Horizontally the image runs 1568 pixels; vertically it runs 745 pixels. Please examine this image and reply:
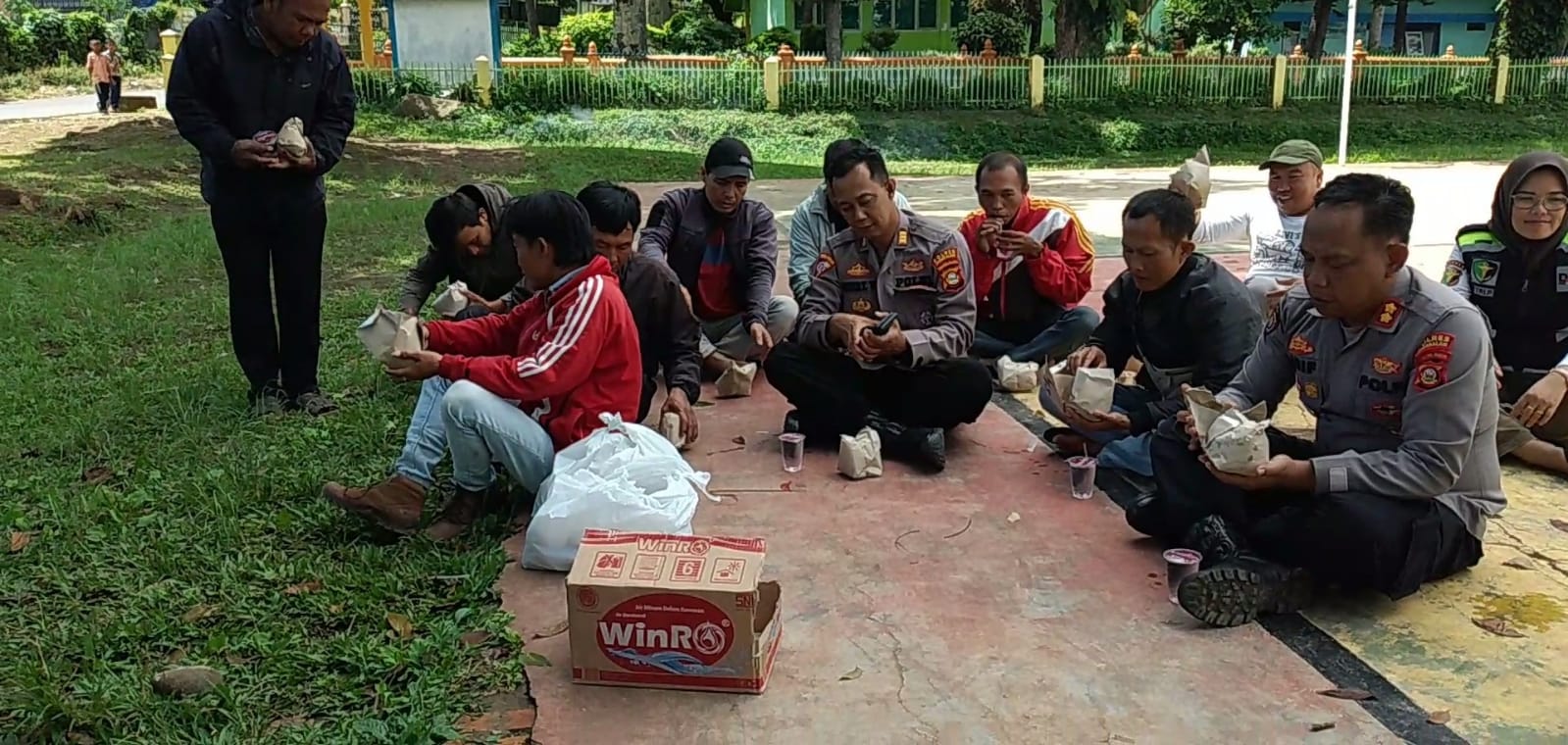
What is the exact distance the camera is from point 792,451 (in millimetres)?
4230

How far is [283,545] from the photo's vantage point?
3566 millimetres

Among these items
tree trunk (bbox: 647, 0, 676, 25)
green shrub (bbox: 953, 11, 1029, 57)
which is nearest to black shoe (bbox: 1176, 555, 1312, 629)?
green shrub (bbox: 953, 11, 1029, 57)

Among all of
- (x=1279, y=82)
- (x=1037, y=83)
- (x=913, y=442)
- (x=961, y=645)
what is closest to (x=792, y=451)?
(x=913, y=442)

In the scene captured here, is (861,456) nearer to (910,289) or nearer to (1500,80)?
(910,289)

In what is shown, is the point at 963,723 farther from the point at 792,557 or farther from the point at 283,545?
the point at 283,545

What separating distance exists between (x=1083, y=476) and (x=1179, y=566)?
80 cm

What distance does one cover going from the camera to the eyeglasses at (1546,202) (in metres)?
3.93

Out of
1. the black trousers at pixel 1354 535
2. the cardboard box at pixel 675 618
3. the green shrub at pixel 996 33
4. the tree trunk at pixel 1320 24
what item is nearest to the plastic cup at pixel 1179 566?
the black trousers at pixel 1354 535

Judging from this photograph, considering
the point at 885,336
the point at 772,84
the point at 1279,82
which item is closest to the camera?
the point at 885,336

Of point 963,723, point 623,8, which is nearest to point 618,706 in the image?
point 963,723

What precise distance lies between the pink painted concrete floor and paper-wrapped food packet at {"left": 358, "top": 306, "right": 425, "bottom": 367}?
0.65 m

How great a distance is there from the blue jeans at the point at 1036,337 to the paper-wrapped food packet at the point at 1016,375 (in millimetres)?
99

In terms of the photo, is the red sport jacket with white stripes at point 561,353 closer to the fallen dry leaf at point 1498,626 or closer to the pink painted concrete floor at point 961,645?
the pink painted concrete floor at point 961,645

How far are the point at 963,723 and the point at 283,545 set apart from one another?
213cm
